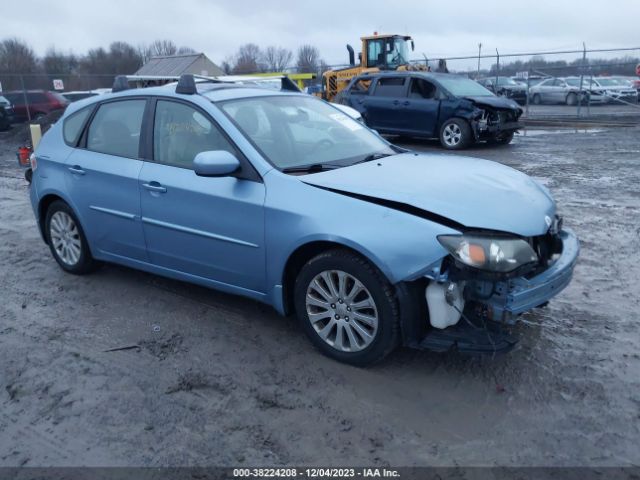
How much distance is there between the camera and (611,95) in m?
24.5

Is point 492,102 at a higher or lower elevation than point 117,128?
lower

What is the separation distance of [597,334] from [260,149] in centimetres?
268

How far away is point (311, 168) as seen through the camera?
4.08m

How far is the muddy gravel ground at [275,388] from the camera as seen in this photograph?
2.96 m

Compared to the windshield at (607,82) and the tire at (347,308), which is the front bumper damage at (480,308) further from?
the windshield at (607,82)

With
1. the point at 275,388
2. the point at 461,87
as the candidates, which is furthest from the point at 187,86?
the point at 461,87

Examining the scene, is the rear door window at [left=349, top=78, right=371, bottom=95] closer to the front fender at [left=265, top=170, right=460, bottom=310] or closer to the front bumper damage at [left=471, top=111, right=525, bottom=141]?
the front bumper damage at [left=471, top=111, right=525, bottom=141]

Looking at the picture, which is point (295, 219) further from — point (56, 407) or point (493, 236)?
point (56, 407)

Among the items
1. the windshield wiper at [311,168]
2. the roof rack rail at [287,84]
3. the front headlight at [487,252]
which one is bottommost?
the front headlight at [487,252]

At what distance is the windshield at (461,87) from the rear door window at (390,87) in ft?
3.25

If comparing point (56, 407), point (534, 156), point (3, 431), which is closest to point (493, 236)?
point (56, 407)

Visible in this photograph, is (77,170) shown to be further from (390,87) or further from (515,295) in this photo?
(390,87)

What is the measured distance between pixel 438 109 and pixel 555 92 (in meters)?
15.8

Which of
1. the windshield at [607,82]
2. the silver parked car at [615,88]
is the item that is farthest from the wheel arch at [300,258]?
the windshield at [607,82]
